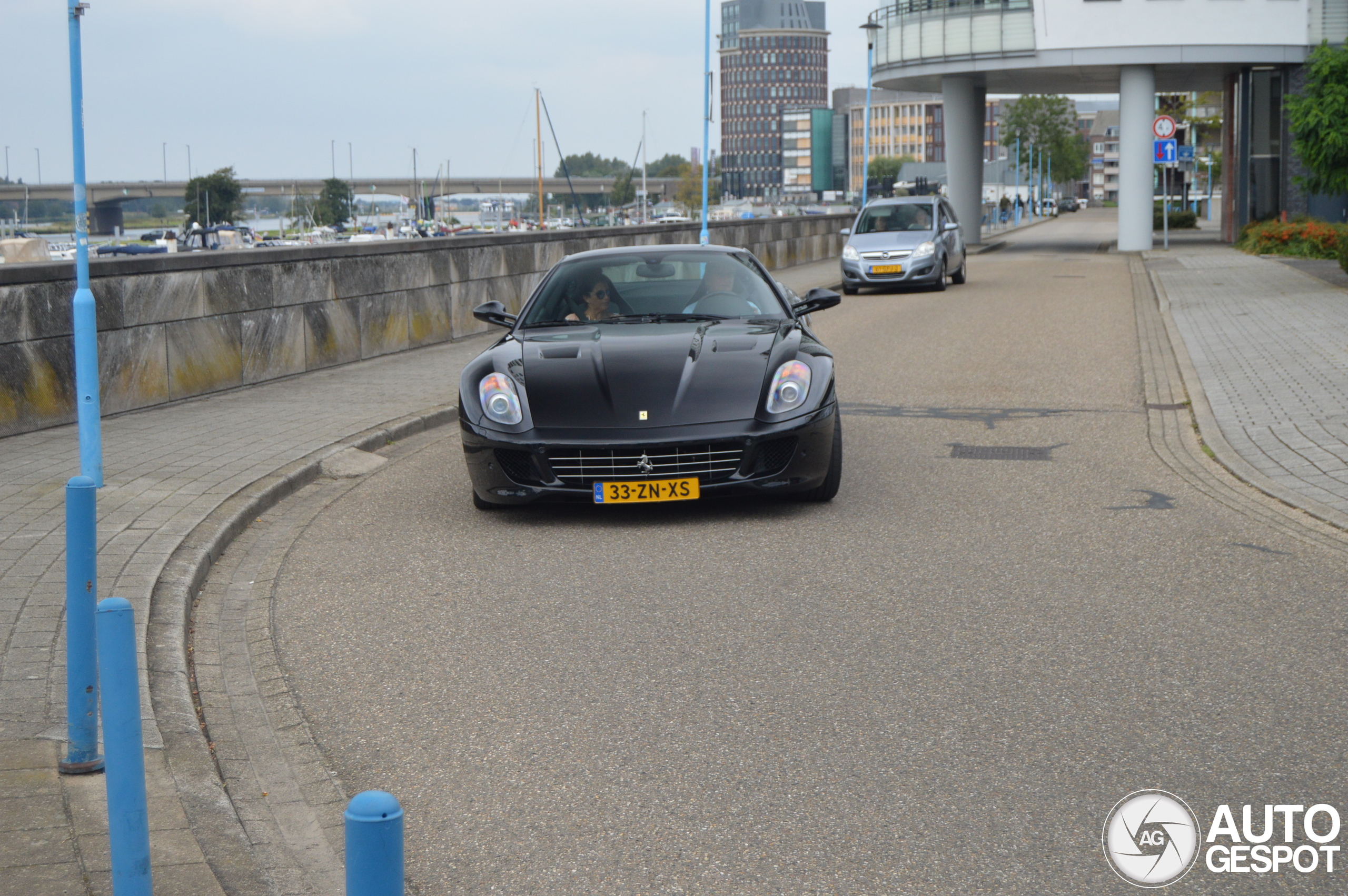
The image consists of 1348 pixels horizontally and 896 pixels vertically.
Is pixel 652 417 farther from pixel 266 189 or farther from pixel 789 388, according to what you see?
pixel 266 189

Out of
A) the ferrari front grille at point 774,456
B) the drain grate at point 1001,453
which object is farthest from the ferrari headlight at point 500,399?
the drain grate at point 1001,453

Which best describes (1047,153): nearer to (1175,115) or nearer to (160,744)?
(1175,115)

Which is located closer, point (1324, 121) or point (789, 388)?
point (789, 388)

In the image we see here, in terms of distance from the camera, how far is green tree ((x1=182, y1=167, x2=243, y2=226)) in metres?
77.9

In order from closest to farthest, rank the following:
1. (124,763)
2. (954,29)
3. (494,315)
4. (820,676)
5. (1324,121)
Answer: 1. (124,763)
2. (820,676)
3. (494,315)
4. (1324,121)
5. (954,29)

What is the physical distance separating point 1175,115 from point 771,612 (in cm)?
6755

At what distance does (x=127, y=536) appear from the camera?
6535 mm

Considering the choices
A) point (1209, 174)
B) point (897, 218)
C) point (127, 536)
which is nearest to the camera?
point (127, 536)

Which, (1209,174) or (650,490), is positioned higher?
(1209,174)

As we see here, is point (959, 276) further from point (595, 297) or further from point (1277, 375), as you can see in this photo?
point (595, 297)

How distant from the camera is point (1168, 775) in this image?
3.79 meters

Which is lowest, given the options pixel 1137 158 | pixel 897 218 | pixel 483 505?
pixel 483 505

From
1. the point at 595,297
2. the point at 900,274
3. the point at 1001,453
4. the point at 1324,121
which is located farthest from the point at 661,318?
the point at 1324,121

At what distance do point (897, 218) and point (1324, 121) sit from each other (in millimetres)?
7467
